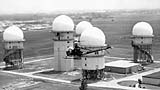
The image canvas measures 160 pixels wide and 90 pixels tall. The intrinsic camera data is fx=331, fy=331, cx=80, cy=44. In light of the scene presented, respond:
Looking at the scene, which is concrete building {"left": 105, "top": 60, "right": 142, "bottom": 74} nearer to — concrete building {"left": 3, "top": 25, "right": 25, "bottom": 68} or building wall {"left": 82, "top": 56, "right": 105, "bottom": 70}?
building wall {"left": 82, "top": 56, "right": 105, "bottom": 70}

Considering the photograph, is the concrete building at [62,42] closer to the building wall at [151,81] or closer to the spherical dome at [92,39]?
the spherical dome at [92,39]

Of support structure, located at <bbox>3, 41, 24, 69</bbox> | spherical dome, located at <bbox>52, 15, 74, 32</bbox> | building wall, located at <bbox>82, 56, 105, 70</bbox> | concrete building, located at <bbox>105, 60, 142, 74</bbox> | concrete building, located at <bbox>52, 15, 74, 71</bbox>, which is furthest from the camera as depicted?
support structure, located at <bbox>3, 41, 24, 69</bbox>

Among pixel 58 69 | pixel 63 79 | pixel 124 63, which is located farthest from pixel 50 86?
pixel 124 63

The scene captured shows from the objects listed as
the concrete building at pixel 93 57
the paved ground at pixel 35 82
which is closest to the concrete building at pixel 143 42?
the paved ground at pixel 35 82

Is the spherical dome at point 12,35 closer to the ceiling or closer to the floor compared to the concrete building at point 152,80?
closer to the ceiling

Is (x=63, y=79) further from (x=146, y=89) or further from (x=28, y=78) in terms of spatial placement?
(x=146, y=89)

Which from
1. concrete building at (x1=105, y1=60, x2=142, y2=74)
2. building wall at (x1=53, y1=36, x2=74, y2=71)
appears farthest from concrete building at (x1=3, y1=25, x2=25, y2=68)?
concrete building at (x1=105, y1=60, x2=142, y2=74)
